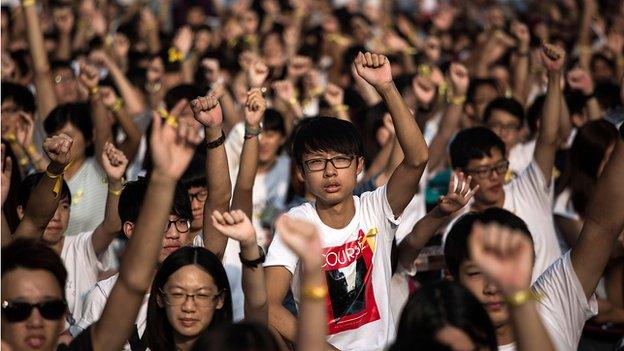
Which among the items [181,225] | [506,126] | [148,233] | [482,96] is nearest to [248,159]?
[181,225]

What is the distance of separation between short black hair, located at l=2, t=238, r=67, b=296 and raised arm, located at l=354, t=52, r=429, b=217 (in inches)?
63.8

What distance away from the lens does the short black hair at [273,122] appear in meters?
8.06

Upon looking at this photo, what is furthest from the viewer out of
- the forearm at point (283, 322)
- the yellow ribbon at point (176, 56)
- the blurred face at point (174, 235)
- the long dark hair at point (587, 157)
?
the yellow ribbon at point (176, 56)

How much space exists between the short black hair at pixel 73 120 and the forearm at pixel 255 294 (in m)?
3.24

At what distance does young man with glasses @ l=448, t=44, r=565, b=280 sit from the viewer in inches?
262

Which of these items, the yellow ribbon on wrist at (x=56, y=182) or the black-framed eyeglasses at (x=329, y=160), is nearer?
the black-framed eyeglasses at (x=329, y=160)

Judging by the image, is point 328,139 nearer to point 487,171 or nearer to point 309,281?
point 309,281

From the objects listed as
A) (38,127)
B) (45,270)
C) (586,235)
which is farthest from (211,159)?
(38,127)

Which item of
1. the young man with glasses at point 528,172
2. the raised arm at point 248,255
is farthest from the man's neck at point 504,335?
the young man with glasses at point 528,172

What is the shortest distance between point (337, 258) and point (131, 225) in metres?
1.19

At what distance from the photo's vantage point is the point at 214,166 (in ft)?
17.6

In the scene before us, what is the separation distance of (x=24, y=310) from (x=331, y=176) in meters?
1.62

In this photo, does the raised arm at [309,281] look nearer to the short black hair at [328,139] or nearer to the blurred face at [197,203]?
the short black hair at [328,139]

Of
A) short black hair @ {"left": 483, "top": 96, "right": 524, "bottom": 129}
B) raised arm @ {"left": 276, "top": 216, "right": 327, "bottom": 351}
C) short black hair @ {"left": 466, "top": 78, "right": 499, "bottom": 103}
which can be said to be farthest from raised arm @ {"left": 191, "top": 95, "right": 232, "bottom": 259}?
short black hair @ {"left": 466, "top": 78, "right": 499, "bottom": 103}
